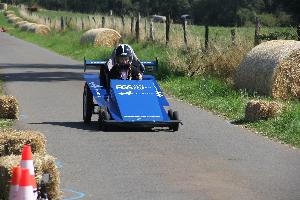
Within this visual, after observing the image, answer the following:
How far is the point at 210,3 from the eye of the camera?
78.1 meters

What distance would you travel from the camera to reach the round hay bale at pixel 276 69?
19328 mm

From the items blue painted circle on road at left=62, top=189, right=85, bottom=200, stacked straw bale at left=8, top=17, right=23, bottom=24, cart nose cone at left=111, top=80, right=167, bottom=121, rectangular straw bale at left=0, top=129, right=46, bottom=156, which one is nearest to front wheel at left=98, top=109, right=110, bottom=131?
cart nose cone at left=111, top=80, right=167, bottom=121

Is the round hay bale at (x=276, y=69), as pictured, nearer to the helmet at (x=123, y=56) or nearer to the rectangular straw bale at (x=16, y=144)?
the helmet at (x=123, y=56)

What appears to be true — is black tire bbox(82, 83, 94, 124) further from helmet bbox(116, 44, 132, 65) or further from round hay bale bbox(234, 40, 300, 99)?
round hay bale bbox(234, 40, 300, 99)

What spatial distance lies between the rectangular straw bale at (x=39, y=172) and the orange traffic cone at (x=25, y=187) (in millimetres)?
889

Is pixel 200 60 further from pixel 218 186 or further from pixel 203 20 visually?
pixel 203 20

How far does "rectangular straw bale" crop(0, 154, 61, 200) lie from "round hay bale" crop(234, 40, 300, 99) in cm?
1083

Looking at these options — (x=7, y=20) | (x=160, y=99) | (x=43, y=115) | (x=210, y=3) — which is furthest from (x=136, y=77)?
(x=7, y=20)

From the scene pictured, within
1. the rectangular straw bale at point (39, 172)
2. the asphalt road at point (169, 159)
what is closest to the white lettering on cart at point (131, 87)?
the asphalt road at point (169, 159)

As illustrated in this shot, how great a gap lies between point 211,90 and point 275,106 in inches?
216

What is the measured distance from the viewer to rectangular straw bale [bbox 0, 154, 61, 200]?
28.8 feet

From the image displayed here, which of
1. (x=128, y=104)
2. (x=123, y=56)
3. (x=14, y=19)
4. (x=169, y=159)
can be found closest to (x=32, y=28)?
(x=14, y=19)

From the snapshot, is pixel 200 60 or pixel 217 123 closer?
pixel 217 123

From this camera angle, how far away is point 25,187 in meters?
7.78
